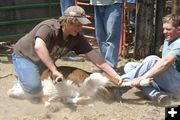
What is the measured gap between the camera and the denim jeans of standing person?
448 cm

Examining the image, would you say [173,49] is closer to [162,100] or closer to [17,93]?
[162,100]

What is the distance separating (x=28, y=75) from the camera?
14.8ft

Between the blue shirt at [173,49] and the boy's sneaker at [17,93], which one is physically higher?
the blue shirt at [173,49]

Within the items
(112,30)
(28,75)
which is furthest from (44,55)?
(112,30)

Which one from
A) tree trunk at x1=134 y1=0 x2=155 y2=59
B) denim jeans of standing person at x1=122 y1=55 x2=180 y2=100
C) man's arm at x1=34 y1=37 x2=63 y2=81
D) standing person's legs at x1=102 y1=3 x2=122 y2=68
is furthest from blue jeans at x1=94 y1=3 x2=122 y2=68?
man's arm at x1=34 y1=37 x2=63 y2=81

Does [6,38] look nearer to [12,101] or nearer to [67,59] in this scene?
[67,59]

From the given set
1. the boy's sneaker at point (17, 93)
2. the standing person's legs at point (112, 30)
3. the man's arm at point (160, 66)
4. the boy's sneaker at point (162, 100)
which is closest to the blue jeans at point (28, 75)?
the boy's sneaker at point (17, 93)

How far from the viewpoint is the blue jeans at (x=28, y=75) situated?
4453mm

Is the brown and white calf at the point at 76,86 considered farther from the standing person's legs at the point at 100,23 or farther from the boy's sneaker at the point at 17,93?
the standing person's legs at the point at 100,23

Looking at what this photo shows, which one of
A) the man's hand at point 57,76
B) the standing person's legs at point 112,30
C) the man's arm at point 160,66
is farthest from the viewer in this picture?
the standing person's legs at point 112,30

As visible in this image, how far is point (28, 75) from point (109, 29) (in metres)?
1.73

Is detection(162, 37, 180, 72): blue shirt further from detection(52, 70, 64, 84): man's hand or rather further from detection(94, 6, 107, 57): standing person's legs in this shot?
detection(94, 6, 107, 57): standing person's legs

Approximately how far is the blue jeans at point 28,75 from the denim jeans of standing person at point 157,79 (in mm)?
917

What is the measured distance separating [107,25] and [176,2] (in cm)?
148
